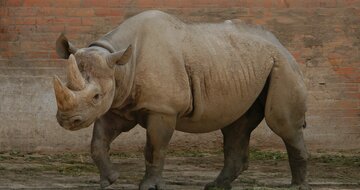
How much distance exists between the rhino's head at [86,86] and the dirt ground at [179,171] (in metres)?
1.74

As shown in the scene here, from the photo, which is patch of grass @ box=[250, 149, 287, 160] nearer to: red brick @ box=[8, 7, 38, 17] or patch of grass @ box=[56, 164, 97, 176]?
patch of grass @ box=[56, 164, 97, 176]

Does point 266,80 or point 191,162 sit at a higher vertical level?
A: point 266,80

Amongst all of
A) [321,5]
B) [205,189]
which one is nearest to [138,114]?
[205,189]

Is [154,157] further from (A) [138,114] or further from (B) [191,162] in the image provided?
(B) [191,162]

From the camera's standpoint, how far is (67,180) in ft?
34.3

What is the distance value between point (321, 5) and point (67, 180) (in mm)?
4614

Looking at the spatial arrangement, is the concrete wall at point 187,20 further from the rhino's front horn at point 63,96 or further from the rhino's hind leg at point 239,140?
the rhino's front horn at point 63,96

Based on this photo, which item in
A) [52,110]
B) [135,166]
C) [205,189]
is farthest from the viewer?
[52,110]

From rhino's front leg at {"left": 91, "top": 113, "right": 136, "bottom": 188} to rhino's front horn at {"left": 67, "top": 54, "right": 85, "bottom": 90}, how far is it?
3.04ft

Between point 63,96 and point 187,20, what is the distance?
5.24m

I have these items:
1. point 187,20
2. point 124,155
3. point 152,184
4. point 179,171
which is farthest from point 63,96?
point 187,20

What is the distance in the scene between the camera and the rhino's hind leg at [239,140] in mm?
9906

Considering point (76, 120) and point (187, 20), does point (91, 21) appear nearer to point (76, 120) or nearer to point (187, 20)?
point (187, 20)

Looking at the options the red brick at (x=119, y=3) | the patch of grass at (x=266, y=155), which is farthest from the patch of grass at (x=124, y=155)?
the red brick at (x=119, y=3)
